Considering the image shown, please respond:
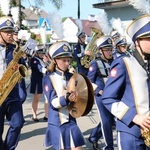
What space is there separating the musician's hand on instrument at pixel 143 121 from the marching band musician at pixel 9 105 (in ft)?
7.84

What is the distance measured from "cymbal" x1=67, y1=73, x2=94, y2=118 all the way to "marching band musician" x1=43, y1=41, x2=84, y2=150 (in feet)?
0.39

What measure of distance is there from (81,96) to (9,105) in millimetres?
1492

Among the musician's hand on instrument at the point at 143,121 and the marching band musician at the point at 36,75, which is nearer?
the musician's hand on instrument at the point at 143,121

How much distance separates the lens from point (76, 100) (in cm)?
397

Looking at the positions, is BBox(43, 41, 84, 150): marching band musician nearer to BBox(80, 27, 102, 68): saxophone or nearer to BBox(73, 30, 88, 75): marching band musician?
BBox(80, 27, 102, 68): saxophone

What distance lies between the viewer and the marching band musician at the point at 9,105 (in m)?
4.96

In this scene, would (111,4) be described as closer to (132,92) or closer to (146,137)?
(132,92)

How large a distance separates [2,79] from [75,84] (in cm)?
134

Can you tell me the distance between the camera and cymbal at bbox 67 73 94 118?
376cm

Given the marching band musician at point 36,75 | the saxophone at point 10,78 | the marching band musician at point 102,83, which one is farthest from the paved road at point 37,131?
the saxophone at point 10,78

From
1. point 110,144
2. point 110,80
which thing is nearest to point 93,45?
point 110,144

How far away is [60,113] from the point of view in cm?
434

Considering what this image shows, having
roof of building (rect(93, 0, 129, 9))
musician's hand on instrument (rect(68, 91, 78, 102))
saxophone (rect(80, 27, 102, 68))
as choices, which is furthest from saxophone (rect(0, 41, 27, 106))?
roof of building (rect(93, 0, 129, 9))

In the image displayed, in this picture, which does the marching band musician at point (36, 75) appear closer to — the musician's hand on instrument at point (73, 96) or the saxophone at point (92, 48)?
the saxophone at point (92, 48)
